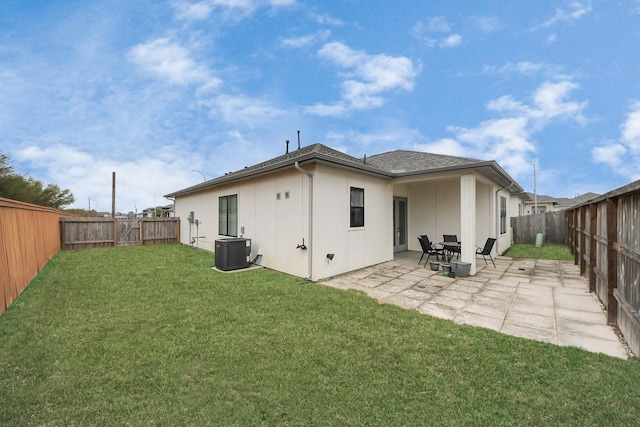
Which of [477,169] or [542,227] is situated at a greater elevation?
[477,169]

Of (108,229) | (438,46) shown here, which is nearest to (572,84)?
(438,46)

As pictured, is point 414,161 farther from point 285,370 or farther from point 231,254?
point 285,370

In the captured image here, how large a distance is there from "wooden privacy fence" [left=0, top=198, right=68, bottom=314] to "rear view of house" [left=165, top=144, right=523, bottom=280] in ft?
15.3

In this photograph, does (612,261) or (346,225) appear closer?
(612,261)

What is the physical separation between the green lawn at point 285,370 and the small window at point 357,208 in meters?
3.00

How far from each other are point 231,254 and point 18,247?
13.1 feet

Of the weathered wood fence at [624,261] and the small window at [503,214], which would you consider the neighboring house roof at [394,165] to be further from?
the weathered wood fence at [624,261]

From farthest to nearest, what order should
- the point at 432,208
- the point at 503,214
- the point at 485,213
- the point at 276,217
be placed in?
the point at 503,214, the point at 432,208, the point at 485,213, the point at 276,217

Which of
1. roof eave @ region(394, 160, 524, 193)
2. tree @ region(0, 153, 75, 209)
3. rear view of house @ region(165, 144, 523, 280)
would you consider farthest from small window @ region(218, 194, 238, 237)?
tree @ region(0, 153, 75, 209)

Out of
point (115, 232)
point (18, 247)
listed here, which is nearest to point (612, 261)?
point (18, 247)

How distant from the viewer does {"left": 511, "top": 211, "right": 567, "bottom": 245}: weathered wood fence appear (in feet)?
41.6

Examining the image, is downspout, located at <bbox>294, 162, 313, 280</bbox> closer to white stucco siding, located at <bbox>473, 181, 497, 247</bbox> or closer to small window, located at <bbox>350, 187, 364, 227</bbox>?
small window, located at <bbox>350, 187, 364, 227</bbox>

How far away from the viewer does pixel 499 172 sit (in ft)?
23.1

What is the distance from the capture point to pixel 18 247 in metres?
5.01
